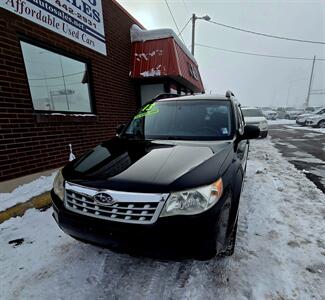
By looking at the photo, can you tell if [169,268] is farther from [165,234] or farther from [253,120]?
[253,120]

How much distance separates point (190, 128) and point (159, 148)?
A: 702 mm

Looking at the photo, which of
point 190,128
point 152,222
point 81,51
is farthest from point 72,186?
point 81,51

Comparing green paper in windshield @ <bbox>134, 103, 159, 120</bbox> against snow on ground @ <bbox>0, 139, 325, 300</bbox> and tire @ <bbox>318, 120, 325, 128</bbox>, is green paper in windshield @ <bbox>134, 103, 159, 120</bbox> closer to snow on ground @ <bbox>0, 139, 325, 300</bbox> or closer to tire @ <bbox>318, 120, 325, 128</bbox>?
snow on ground @ <bbox>0, 139, 325, 300</bbox>

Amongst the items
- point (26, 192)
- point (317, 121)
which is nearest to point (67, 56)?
point (26, 192)

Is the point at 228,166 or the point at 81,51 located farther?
the point at 81,51

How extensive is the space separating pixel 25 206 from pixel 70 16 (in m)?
4.00

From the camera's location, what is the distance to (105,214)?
5.75 ft

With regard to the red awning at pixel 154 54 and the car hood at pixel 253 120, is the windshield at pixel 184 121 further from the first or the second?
the car hood at pixel 253 120

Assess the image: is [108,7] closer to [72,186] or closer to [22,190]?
[22,190]

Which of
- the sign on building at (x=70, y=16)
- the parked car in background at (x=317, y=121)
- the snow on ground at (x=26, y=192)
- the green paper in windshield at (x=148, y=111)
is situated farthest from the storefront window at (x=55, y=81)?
the parked car in background at (x=317, y=121)

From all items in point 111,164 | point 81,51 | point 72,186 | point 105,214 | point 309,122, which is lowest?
point 309,122

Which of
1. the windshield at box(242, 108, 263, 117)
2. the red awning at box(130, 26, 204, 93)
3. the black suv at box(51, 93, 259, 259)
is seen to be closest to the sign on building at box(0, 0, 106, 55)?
the red awning at box(130, 26, 204, 93)

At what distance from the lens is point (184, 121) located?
9.78ft

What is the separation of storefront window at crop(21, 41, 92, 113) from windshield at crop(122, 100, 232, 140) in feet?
7.55
